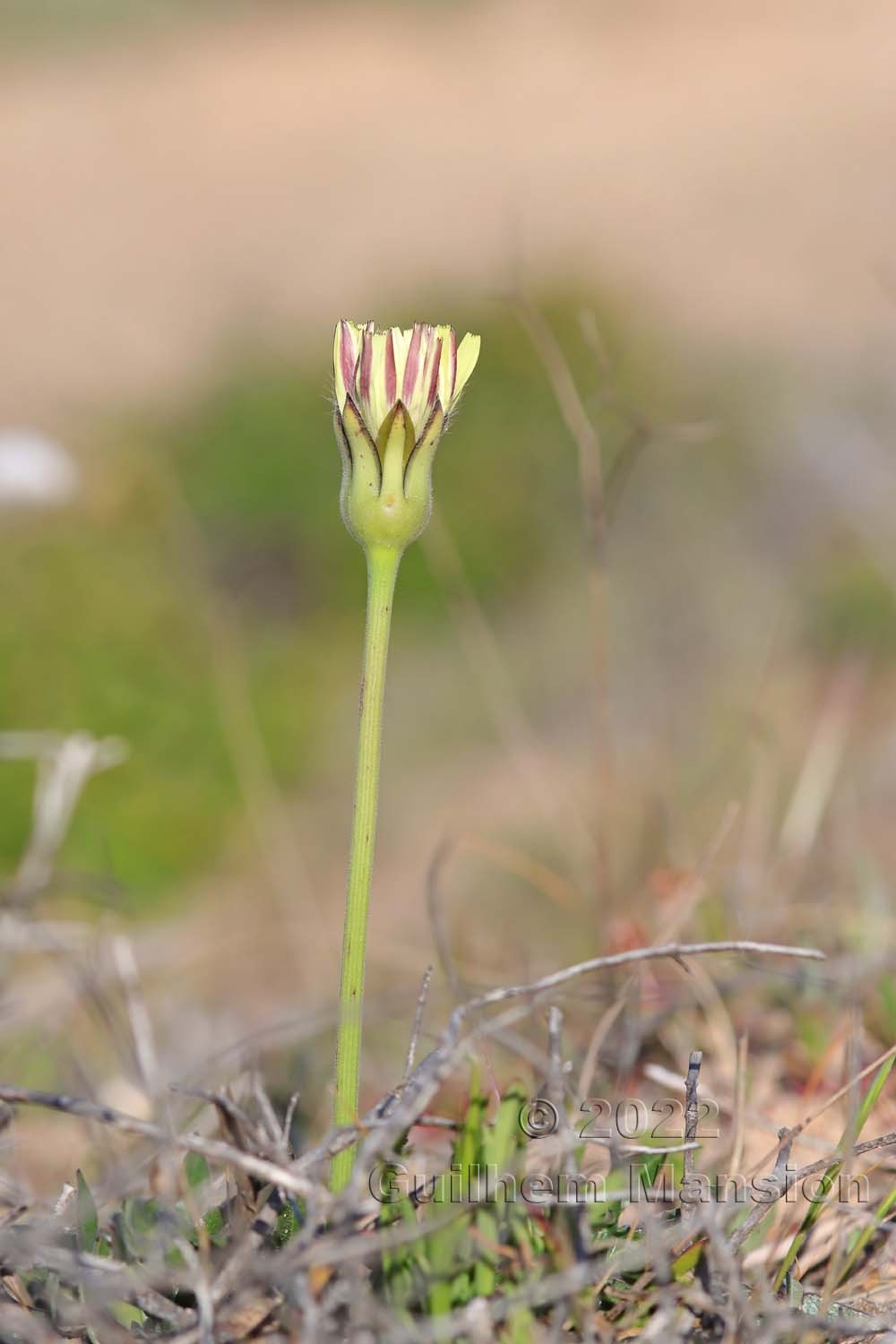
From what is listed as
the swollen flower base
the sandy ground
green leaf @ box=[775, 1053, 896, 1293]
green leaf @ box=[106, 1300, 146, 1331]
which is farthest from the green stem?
the sandy ground

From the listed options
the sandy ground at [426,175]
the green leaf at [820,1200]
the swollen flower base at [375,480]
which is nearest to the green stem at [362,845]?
the swollen flower base at [375,480]

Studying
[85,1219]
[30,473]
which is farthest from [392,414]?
[30,473]

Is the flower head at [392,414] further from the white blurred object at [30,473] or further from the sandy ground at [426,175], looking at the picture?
the sandy ground at [426,175]

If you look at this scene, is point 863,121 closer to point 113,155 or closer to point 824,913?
point 113,155

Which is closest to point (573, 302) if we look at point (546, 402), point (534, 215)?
point (546, 402)

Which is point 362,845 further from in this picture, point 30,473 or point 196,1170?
point 30,473
